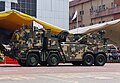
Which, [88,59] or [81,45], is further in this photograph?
[88,59]

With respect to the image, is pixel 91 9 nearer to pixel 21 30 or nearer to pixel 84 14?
pixel 84 14

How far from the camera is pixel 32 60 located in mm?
28203

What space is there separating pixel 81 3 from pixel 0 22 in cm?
5366

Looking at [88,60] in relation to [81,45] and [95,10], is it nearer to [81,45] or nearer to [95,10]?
[81,45]

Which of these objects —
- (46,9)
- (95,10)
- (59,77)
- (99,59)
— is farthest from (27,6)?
(59,77)

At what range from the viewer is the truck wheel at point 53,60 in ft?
94.5

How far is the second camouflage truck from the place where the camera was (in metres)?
28.1

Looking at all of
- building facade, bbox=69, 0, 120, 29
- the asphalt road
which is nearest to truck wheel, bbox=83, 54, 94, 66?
the asphalt road

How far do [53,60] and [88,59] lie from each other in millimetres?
3269

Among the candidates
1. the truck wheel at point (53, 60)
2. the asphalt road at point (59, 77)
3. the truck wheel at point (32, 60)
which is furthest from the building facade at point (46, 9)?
the asphalt road at point (59, 77)

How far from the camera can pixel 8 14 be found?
3228 cm

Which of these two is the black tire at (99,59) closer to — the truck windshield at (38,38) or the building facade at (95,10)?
the truck windshield at (38,38)

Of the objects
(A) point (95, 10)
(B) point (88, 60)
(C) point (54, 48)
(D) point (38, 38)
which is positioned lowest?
(B) point (88, 60)

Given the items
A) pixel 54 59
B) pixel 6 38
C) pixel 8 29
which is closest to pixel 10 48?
pixel 54 59
